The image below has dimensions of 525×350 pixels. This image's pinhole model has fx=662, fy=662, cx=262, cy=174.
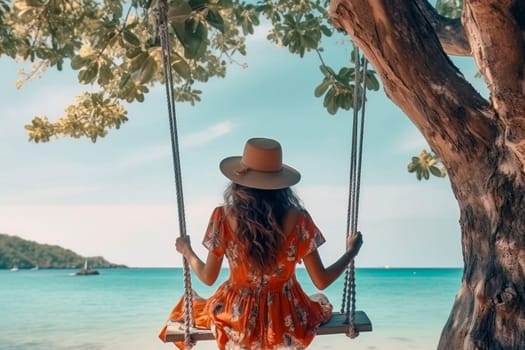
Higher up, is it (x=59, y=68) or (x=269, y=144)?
(x=59, y=68)

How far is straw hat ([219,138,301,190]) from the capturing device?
223 cm

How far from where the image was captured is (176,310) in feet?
7.73

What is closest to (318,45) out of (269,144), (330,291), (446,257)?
(269,144)

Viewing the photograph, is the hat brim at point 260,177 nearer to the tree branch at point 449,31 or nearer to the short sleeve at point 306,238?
the short sleeve at point 306,238

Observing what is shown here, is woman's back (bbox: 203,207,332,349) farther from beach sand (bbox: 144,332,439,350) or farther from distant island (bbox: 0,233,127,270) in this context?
distant island (bbox: 0,233,127,270)

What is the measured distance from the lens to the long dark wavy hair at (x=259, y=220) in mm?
2189

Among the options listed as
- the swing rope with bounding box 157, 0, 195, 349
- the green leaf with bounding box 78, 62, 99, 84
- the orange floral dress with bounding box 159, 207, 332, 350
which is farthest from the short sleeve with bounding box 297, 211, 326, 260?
the green leaf with bounding box 78, 62, 99, 84

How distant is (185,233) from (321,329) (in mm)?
570

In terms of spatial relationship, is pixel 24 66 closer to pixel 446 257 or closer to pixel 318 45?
pixel 318 45

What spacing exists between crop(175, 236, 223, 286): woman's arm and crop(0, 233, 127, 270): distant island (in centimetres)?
3739

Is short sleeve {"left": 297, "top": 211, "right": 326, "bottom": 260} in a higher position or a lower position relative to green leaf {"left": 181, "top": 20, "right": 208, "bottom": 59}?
lower

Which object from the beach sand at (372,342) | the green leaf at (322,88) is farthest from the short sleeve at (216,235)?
the beach sand at (372,342)

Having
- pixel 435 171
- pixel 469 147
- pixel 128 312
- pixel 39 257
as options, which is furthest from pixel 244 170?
pixel 39 257

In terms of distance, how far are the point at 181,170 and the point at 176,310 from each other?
1.64 ft
